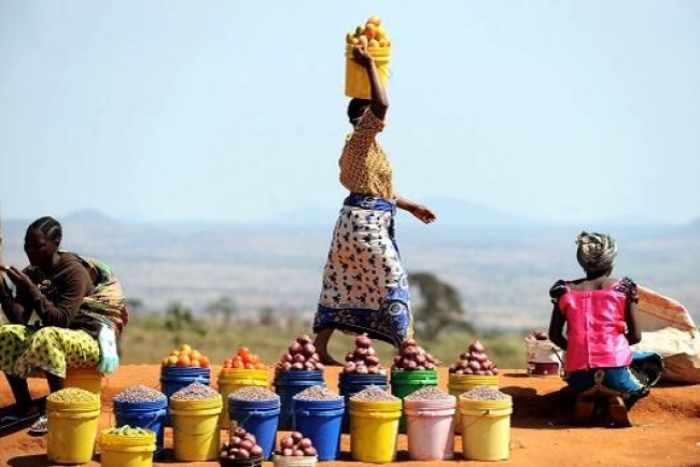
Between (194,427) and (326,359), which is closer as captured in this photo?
(194,427)

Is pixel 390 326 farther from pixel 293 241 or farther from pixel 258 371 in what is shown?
pixel 293 241

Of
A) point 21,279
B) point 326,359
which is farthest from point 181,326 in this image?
point 21,279

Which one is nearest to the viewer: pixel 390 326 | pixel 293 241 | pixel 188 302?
pixel 390 326

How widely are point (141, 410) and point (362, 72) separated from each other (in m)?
3.23

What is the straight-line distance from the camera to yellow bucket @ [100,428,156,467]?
35.5ft

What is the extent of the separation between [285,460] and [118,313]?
7.56ft

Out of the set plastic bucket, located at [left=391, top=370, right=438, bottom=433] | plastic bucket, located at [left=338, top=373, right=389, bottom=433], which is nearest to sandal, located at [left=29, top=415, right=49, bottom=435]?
plastic bucket, located at [left=338, top=373, right=389, bottom=433]

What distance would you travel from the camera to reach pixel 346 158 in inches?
518

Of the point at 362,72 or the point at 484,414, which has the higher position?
the point at 362,72

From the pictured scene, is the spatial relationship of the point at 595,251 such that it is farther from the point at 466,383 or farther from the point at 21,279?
the point at 21,279

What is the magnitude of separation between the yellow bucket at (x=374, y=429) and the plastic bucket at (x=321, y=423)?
127 mm

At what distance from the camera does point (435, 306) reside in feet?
174

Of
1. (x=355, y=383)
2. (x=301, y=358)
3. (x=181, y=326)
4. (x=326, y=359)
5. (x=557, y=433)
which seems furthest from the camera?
(x=181, y=326)

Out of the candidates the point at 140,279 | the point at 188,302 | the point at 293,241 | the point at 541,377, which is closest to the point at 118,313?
the point at 541,377
